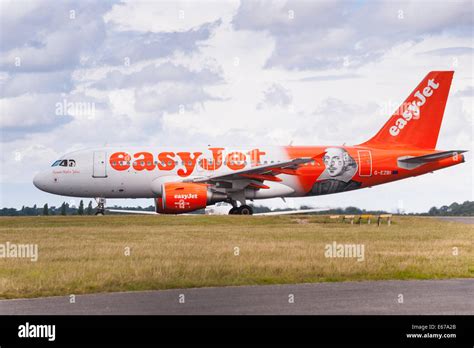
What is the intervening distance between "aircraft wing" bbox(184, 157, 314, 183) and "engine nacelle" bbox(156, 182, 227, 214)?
1416mm

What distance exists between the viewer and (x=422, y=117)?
4906 cm

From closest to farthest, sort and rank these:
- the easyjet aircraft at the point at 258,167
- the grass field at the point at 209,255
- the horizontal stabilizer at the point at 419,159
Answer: the grass field at the point at 209,255
the easyjet aircraft at the point at 258,167
the horizontal stabilizer at the point at 419,159

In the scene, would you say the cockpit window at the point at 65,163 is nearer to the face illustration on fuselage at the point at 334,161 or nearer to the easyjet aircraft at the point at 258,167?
the easyjet aircraft at the point at 258,167

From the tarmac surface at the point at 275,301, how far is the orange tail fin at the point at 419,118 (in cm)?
3184

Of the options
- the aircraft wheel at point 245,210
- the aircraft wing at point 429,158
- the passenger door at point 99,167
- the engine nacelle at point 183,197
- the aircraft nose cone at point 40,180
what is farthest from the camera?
the aircraft wing at point 429,158

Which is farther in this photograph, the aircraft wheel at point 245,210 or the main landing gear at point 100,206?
the main landing gear at point 100,206

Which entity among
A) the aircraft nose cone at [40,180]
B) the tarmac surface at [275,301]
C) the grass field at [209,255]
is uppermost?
the aircraft nose cone at [40,180]

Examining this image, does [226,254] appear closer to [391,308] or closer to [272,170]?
[391,308]

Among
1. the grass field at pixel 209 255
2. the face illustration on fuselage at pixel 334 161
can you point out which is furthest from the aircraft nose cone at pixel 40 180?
the face illustration on fuselage at pixel 334 161

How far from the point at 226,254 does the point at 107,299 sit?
803cm

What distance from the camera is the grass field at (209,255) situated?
18.3 meters

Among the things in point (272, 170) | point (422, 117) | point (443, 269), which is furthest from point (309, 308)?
point (422, 117)

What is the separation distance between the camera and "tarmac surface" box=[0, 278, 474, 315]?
13930 mm

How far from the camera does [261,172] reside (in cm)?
4350
